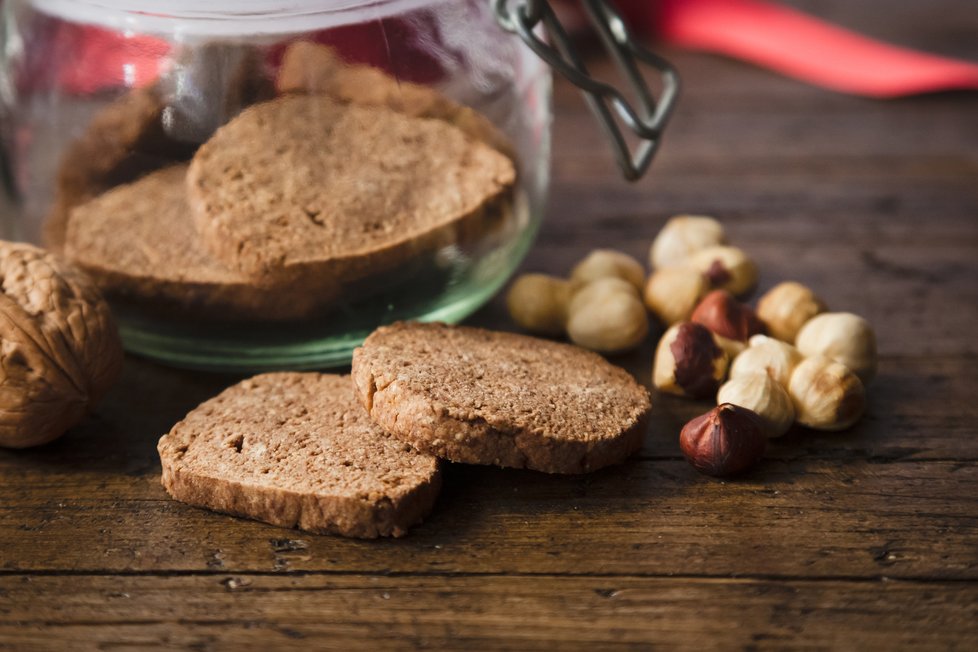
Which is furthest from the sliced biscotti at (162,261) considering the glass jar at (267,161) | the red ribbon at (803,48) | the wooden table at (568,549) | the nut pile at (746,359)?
the red ribbon at (803,48)

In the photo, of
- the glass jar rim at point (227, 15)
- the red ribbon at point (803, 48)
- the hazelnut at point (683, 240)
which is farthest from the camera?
the red ribbon at point (803, 48)

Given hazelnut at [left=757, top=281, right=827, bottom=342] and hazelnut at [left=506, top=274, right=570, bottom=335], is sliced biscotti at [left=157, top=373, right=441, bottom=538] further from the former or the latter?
hazelnut at [left=757, top=281, right=827, bottom=342]

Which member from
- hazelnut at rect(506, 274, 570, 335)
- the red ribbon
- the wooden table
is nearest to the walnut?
the wooden table

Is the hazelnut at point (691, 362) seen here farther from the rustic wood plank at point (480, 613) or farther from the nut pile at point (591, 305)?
the rustic wood plank at point (480, 613)

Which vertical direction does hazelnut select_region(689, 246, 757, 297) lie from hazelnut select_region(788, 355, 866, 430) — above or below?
above

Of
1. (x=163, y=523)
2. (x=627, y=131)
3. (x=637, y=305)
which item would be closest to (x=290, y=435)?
(x=163, y=523)

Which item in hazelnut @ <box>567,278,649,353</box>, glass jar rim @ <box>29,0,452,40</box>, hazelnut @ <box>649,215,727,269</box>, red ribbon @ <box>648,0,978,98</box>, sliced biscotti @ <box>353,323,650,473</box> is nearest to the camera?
sliced biscotti @ <box>353,323,650,473</box>

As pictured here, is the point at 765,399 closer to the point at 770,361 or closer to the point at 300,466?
the point at 770,361
